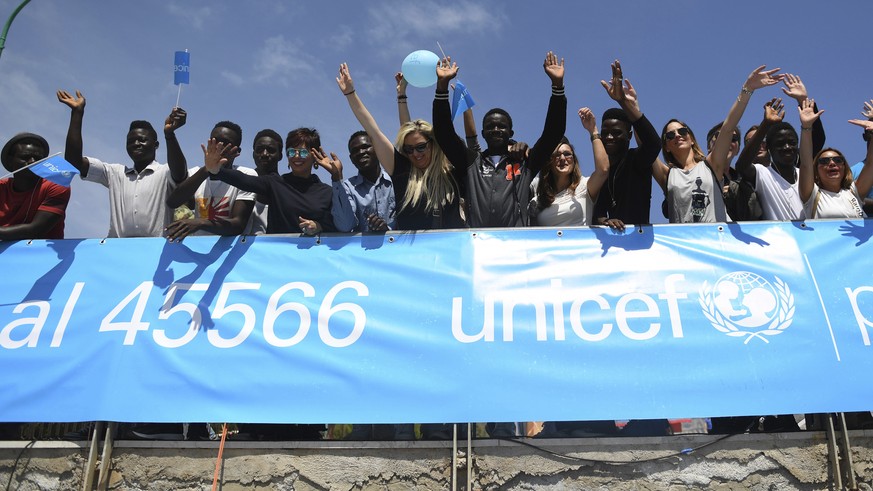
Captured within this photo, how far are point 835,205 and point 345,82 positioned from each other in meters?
3.84

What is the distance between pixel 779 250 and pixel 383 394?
2831 millimetres

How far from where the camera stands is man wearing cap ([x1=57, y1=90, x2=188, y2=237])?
4.97 meters

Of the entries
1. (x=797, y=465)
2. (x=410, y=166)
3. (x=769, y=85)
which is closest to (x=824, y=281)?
(x=797, y=465)

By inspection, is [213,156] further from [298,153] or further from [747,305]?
[747,305]

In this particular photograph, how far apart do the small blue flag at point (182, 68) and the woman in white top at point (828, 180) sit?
16.2 ft

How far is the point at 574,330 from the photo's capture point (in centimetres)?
387

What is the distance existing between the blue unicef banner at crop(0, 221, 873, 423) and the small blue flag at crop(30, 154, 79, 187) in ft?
1.95

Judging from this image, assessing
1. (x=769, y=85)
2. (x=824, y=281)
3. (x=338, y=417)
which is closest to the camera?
(x=338, y=417)

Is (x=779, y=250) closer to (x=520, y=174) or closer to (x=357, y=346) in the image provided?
(x=520, y=174)

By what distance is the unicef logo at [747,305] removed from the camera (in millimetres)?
3803

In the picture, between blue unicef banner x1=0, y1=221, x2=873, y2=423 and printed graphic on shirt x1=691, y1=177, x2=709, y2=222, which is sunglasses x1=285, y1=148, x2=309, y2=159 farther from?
printed graphic on shirt x1=691, y1=177, x2=709, y2=222

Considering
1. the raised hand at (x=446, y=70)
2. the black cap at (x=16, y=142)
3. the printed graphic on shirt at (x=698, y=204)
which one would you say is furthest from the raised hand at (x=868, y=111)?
the black cap at (x=16, y=142)

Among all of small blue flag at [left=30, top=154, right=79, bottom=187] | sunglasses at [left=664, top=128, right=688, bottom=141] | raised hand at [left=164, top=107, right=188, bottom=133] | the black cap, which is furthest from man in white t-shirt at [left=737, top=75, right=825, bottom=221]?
the black cap

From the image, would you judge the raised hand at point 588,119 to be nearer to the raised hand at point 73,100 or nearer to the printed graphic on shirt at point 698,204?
the printed graphic on shirt at point 698,204
